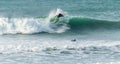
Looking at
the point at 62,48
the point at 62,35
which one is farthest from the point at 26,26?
the point at 62,48

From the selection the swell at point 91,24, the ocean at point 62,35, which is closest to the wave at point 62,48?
the ocean at point 62,35

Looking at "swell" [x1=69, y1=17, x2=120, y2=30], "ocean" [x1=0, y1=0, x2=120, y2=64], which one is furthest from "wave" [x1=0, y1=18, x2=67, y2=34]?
"swell" [x1=69, y1=17, x2=120, y2=30]

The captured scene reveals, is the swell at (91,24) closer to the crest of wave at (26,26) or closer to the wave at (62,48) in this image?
the crest of wave at (26,26)

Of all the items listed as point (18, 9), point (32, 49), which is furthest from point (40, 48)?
point (18, 9)

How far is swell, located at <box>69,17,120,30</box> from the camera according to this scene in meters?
28.4

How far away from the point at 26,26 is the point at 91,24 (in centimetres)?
372

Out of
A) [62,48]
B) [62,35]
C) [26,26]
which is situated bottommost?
[62,35]

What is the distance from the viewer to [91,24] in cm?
2912

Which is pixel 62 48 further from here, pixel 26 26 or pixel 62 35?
pixel 26 26

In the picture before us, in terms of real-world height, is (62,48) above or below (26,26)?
below

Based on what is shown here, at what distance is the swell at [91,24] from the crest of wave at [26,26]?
75cm

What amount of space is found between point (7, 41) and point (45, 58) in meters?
3.97

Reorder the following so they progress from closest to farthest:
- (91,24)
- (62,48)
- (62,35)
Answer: (62,48)
(62,35)
(91,24)

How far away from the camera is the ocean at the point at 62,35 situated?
63.6ft
